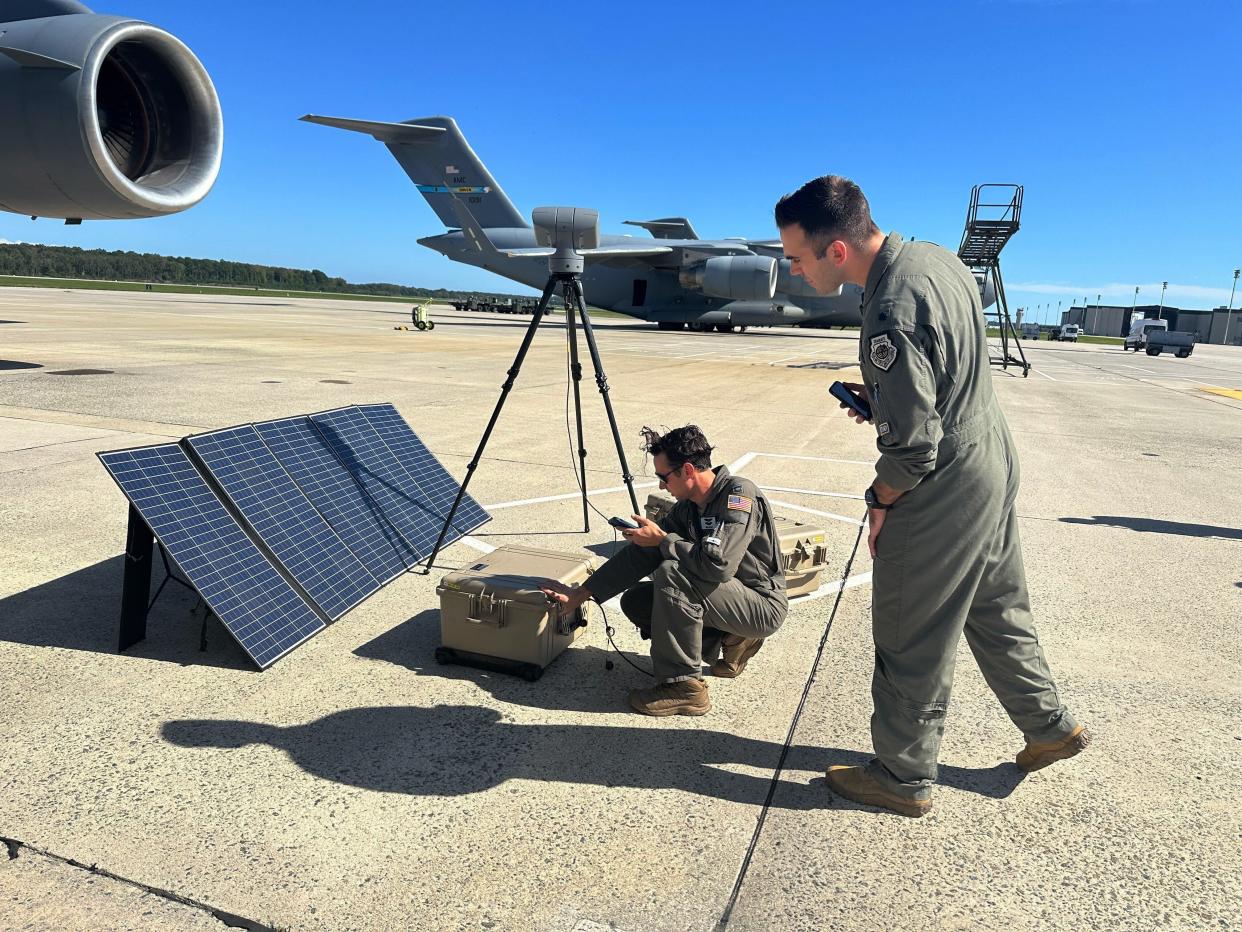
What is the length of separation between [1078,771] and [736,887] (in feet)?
5.70

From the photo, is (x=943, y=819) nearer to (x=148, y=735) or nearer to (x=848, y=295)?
(x=148, y=735)

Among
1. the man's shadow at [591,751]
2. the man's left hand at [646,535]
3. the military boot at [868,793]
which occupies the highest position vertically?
the man's left hand at [646,535]

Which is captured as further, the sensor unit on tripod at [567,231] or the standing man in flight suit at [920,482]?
the sensor unit on tripod at [567,231]

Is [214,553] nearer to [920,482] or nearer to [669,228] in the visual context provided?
[920,482]

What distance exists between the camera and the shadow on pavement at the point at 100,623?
3980mm

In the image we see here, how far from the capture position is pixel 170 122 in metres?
4.25

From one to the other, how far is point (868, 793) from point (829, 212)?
2.17 m

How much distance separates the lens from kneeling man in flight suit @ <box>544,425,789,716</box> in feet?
11.3

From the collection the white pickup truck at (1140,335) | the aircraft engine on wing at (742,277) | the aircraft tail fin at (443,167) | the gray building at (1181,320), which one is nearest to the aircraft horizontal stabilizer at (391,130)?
the aircraft tail fin at (443,167)

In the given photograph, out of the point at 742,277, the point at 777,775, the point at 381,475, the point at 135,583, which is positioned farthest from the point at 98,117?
the point at 742,277

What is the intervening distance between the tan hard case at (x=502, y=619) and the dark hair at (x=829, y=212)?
204 centimetres

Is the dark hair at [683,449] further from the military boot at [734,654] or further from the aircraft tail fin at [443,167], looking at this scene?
the aircraft tail fin at [443,167]

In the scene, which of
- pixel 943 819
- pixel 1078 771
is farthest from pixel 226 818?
pixel 1078 771

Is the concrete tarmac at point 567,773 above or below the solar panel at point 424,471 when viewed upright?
below
